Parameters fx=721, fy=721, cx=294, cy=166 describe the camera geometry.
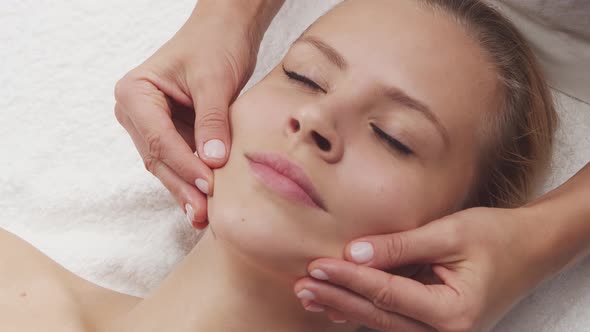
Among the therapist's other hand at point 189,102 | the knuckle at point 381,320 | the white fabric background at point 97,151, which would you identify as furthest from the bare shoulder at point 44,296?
the knuckle at point 381,320

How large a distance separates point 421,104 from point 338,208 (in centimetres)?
21

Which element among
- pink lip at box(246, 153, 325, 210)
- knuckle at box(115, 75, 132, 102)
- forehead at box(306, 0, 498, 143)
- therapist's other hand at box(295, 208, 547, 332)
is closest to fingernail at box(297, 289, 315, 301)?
therapist's other hand at box(295, 208, 547, 332)

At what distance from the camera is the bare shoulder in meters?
1.23

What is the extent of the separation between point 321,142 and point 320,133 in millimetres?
19

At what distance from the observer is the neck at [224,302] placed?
116 cm

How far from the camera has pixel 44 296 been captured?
1280 millimetres

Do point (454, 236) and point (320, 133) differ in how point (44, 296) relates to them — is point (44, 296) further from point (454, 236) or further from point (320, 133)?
point (454, 236)

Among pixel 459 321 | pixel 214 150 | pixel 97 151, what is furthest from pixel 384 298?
pixel 97 151

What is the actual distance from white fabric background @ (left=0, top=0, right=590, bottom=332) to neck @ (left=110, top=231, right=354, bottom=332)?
0.89 ft

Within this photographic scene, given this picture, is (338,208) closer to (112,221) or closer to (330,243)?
(330,243)

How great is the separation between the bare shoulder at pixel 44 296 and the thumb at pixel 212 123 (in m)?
0.39

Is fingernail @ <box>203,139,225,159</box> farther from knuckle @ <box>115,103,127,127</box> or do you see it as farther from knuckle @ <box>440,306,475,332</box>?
knuckle @ <box>440,306,475,332</box>

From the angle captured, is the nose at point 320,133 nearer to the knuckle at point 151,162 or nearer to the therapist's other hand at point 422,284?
the therapist's other hand at point 422,284

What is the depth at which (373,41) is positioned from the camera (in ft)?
3.74
